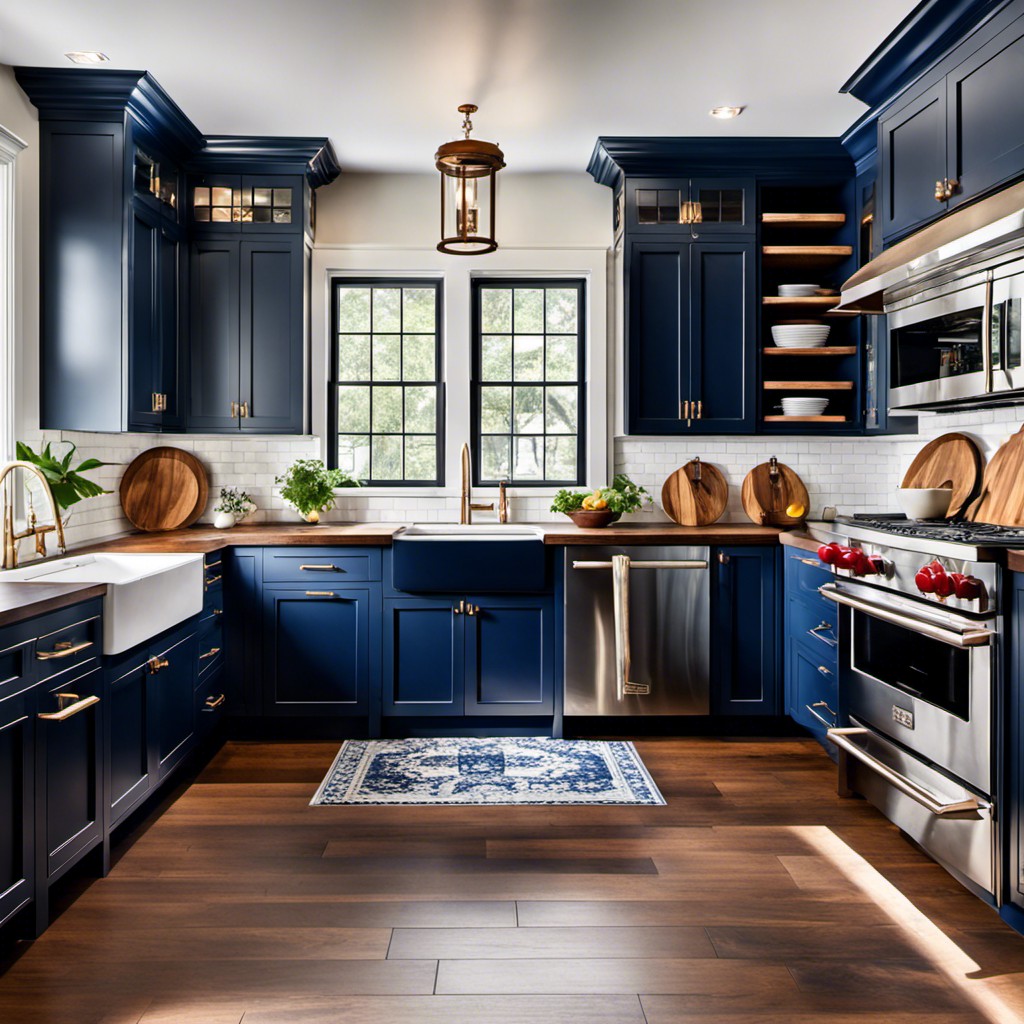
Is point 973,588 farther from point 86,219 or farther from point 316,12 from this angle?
point 86,219

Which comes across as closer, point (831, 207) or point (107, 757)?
point (107, 757)

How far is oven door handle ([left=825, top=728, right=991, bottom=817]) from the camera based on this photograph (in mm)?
2576

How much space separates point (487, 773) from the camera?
3.79 metres

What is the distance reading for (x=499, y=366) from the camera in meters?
5.04

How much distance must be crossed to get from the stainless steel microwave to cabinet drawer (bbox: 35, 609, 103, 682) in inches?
115

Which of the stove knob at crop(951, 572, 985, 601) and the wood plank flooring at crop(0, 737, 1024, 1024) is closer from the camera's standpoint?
the wood plank flooring at crop(0, 737, 1024, 1024)

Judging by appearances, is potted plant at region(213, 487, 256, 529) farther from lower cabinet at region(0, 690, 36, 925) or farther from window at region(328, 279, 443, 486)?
lower cabinet at region(0, 690, 36, 925)

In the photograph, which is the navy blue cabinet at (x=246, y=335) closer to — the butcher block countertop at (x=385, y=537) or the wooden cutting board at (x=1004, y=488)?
the butcher block countertop at (x=385, y=537)

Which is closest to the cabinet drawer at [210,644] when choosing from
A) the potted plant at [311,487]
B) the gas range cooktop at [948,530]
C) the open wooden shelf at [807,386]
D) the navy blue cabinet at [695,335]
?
the potted plant at [311,487]

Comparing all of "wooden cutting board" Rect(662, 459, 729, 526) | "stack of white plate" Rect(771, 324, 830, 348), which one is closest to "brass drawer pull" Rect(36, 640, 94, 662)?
"wooden cutting board" Rect(662, 459, 729, 526)

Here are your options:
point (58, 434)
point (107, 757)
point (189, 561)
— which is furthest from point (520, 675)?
point (58, 434)

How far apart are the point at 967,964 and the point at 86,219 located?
4.02 metres

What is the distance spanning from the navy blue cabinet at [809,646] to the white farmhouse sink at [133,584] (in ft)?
8.30

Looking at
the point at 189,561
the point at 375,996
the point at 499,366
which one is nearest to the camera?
the point at 375,996
